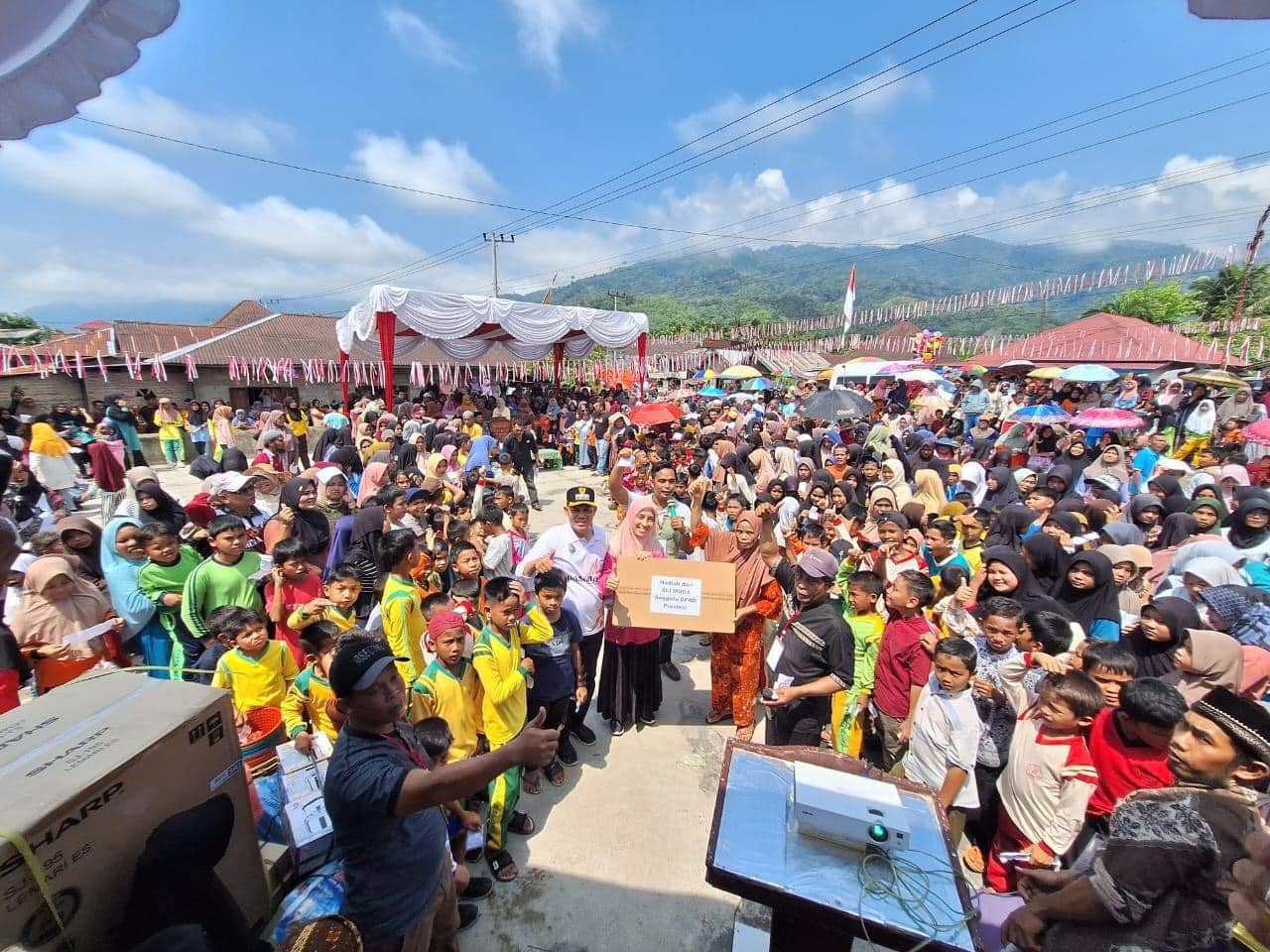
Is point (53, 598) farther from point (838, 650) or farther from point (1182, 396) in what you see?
point (1182, 396)

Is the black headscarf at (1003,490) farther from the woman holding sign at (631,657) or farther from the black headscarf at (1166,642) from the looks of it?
the woman holding sign at (631,657)

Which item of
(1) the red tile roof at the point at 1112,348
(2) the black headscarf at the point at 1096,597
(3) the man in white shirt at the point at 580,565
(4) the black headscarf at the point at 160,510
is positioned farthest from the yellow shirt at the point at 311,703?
(1) the red tile roof at the point at 1112,348

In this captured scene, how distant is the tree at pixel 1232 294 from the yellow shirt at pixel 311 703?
44.9 m

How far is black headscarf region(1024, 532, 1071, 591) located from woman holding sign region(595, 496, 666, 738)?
117 inches

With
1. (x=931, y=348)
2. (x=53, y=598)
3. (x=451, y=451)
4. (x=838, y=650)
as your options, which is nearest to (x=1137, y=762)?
(x=838, y=650)

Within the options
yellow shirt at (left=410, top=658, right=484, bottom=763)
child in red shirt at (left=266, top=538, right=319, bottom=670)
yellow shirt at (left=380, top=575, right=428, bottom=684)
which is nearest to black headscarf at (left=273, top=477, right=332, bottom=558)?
child in red shirt at (left=266, top=538, right=319, bottom=670)

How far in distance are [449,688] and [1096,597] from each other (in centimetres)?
435

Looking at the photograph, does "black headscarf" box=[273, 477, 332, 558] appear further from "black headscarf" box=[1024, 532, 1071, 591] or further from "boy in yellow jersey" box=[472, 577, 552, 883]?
"black headscarf" box=[1024, 532, 1071, 591]

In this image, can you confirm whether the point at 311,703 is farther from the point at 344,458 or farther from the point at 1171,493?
the point at 1171,493

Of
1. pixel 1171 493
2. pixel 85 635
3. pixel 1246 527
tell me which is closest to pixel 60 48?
pixel 85 635

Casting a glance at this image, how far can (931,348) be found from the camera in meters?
38.4

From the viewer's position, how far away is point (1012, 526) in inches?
210

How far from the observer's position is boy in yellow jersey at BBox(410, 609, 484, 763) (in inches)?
108

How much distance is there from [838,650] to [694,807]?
4.52 ft
